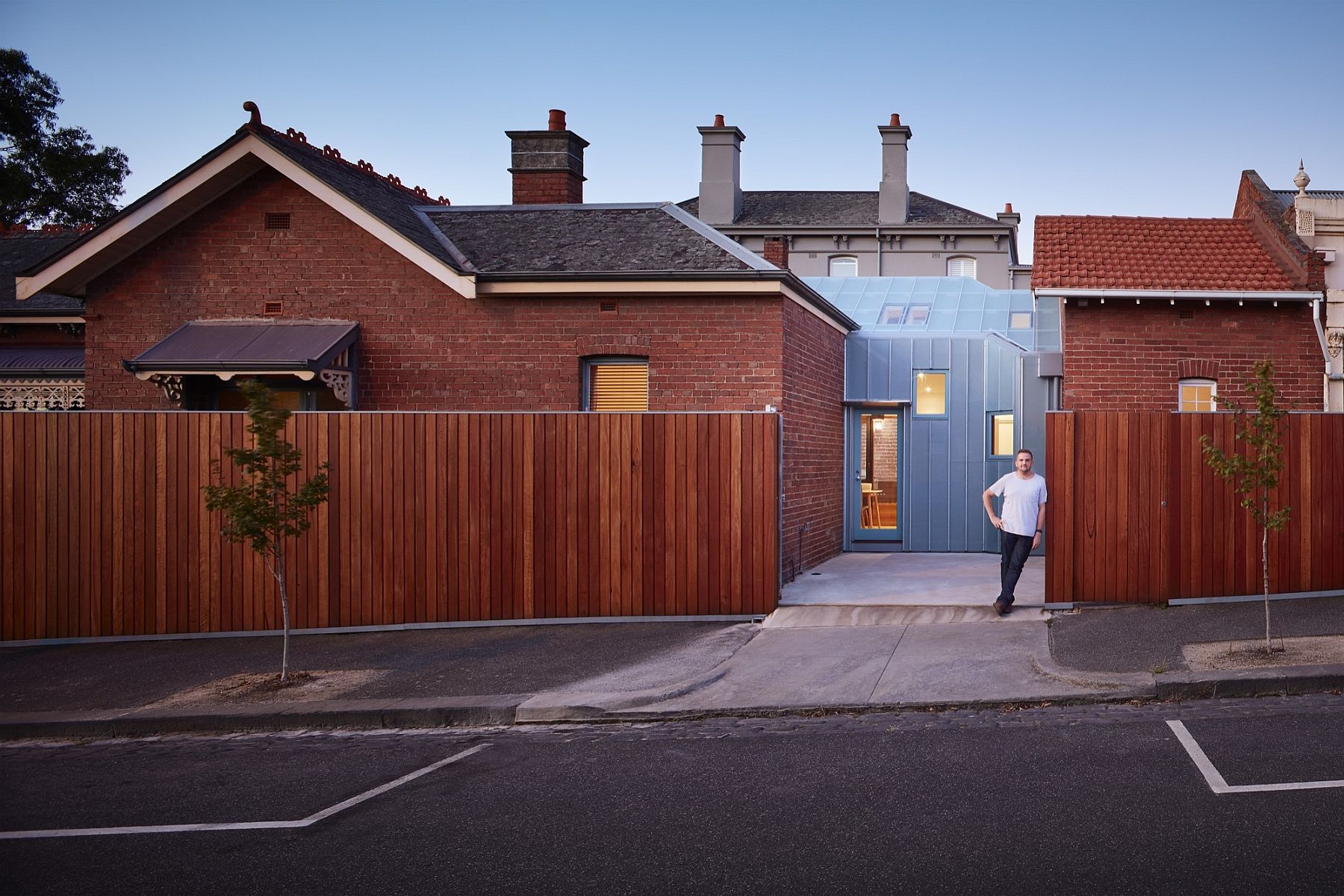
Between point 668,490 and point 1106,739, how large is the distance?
5809 mm

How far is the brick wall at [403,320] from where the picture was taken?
14719 millimetres

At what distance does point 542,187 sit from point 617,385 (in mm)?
5271

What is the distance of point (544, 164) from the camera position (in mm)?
18750

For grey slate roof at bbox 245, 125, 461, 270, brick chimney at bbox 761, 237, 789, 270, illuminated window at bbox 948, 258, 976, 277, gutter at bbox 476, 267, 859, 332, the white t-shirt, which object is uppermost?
illuminated window at bbox 948, 258, 976, 277

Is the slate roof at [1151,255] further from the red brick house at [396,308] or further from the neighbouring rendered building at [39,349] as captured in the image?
the neighbouring rendered building at [39,349]

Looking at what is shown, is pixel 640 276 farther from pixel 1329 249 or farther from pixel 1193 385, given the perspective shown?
pixel 1329 249

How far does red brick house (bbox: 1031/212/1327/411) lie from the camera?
15.4m

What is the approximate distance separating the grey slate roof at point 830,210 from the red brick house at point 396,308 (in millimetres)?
26477

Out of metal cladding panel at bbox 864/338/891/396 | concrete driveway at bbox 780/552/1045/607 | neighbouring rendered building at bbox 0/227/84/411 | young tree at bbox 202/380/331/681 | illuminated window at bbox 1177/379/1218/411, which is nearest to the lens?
young tree at bbox 202/380/331/681

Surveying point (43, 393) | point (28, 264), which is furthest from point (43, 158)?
point (43, 393)

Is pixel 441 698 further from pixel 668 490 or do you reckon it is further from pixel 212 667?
pixel 668 490

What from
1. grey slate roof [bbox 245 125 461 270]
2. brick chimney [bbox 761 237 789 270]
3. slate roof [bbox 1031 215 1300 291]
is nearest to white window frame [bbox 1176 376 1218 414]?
slate roof [bbox 1031 215 1300 291]

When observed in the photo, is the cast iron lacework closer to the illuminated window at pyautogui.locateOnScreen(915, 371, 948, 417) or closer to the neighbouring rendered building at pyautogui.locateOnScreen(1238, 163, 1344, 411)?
the illuminated window at pyautogui.locateOnScreen(915, 371, 948, 417)

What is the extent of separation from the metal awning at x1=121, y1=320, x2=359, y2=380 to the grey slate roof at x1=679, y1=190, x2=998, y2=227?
27784 millimetres
